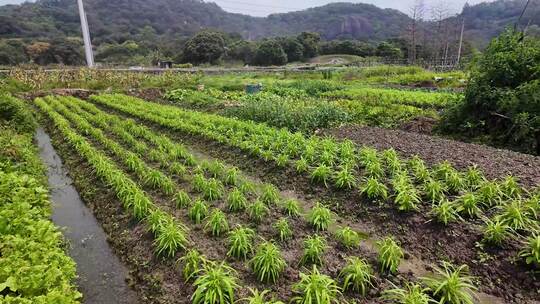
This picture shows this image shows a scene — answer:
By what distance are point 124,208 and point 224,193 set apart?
6.15ft

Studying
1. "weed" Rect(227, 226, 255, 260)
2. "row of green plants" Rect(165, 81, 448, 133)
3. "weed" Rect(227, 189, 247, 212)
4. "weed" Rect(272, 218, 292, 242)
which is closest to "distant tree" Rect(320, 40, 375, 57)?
"row of green plants" Rect(165, 81, 448, 133)

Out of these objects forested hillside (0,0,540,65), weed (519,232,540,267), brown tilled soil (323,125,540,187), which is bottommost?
weed (519,232,540,267)

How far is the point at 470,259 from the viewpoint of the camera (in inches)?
189

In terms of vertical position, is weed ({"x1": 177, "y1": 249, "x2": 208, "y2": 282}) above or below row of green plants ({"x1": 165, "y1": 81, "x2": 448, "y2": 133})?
below

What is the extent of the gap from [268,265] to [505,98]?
918 cm

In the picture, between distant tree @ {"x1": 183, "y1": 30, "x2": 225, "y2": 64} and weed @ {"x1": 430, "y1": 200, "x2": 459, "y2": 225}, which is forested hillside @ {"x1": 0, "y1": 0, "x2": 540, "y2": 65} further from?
weed @ {"x1": 430, "y1": 200, "x2": 459, "y2": 225}

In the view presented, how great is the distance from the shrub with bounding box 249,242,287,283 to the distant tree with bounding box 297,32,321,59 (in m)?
65.3

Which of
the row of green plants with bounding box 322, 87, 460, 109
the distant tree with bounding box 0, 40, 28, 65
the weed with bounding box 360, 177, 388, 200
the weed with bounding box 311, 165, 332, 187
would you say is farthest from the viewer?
the distant tree with bounding box 0, 40, 28, 65

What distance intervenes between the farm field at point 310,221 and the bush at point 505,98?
7.07 ft

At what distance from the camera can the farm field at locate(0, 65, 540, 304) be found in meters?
4.32

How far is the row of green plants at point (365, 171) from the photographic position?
5.66 m

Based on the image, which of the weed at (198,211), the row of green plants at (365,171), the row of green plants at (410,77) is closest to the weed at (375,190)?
the row of green plants at (365,171)

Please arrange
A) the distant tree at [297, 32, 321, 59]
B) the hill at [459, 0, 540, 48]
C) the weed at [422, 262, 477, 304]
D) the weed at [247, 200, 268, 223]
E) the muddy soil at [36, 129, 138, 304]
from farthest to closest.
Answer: the hill at [459, 0, 540, 48] < the distant tree at [297, 32, 321, 59] < the weed at [247, 200, 268, 223] < the muddy soil at [36, 129, 138, 304] < the weed at [422, 262, 477, 304]

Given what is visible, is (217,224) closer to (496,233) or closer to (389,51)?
(496,233)
